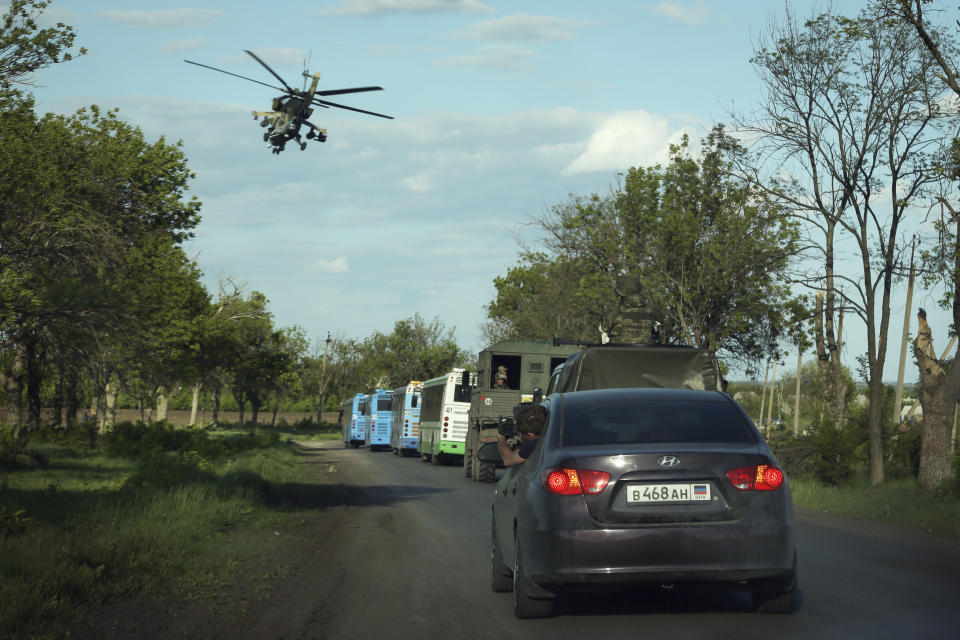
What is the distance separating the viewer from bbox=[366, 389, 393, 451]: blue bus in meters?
58.4

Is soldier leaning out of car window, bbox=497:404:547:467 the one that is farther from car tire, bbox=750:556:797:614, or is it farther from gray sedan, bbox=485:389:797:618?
car tire, bbox=750:556:797:614

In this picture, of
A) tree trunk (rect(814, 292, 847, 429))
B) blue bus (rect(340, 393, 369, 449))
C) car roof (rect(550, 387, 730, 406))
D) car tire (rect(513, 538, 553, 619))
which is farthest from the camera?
blue bus (rect(340, 393, 369, 449))

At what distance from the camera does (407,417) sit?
156 feet

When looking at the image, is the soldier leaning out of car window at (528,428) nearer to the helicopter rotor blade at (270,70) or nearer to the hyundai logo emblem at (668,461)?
the hyundai logo emblem at (668,461)

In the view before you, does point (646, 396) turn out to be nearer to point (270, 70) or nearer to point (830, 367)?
point (270, 70)

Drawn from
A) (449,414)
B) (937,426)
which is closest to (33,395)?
(449,414)

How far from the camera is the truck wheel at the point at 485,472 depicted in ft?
89.0

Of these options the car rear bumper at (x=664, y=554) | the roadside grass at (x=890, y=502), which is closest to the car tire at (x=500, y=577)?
the car rear bumper at (x=664, y=554)

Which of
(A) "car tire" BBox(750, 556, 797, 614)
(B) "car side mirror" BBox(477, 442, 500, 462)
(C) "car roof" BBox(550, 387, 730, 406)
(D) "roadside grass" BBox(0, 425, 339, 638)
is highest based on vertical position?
(C) "car roof" BBox(550, 387, 730, 406)

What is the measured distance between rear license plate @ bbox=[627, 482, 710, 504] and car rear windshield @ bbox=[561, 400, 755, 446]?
0.45 meters

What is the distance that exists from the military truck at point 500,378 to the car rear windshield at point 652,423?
18351mm

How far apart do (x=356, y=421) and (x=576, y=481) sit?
61666 millimetres

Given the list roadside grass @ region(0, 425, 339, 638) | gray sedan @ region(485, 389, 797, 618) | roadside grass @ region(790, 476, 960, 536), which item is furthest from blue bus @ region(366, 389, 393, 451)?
gray sedan @ region(485, 389, 797, 618)

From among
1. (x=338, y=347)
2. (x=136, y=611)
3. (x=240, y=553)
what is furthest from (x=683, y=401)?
(x=338, y=347)
